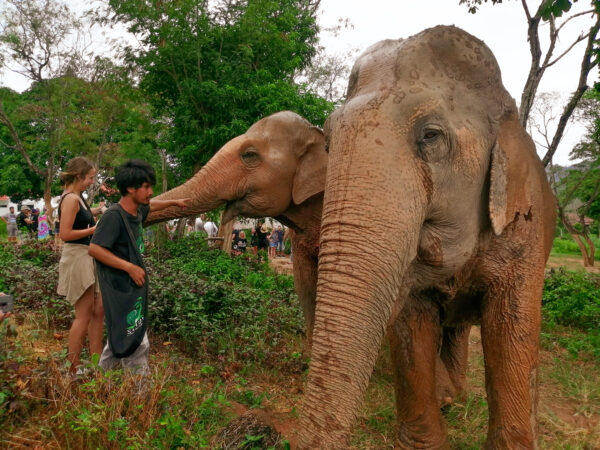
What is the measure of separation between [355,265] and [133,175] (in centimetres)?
185

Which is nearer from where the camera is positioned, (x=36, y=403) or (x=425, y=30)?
(x=425, y=30)

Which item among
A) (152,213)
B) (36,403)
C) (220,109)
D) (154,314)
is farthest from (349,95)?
(220,109)

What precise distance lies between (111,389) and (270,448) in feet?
3.16

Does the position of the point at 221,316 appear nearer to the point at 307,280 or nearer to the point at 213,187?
the point at 307,280

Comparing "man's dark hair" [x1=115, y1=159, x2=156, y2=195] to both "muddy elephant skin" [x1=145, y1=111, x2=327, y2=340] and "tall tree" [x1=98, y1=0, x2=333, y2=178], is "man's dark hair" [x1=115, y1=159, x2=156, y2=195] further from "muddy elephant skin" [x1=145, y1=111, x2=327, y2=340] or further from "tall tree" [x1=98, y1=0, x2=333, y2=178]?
"tall tree" [x1=98, y1=0, x2=333, y2=178]

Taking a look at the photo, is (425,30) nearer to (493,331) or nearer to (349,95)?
(349,95)

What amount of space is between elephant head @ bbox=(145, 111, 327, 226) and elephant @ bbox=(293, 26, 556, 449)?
5.38 ft

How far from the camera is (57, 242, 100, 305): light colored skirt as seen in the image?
3.86m

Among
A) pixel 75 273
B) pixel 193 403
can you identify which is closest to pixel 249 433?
pixel 193 403

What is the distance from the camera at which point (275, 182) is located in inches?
179

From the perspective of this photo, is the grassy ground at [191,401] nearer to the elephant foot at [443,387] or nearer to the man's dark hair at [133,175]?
the elephant foot at [443,387]

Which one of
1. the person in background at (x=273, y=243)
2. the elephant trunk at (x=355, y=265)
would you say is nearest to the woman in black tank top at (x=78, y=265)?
the elephant trunk at (x=355, y=265)

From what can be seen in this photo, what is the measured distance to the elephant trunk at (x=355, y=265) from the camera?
1.98 metres

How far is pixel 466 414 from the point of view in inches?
164
